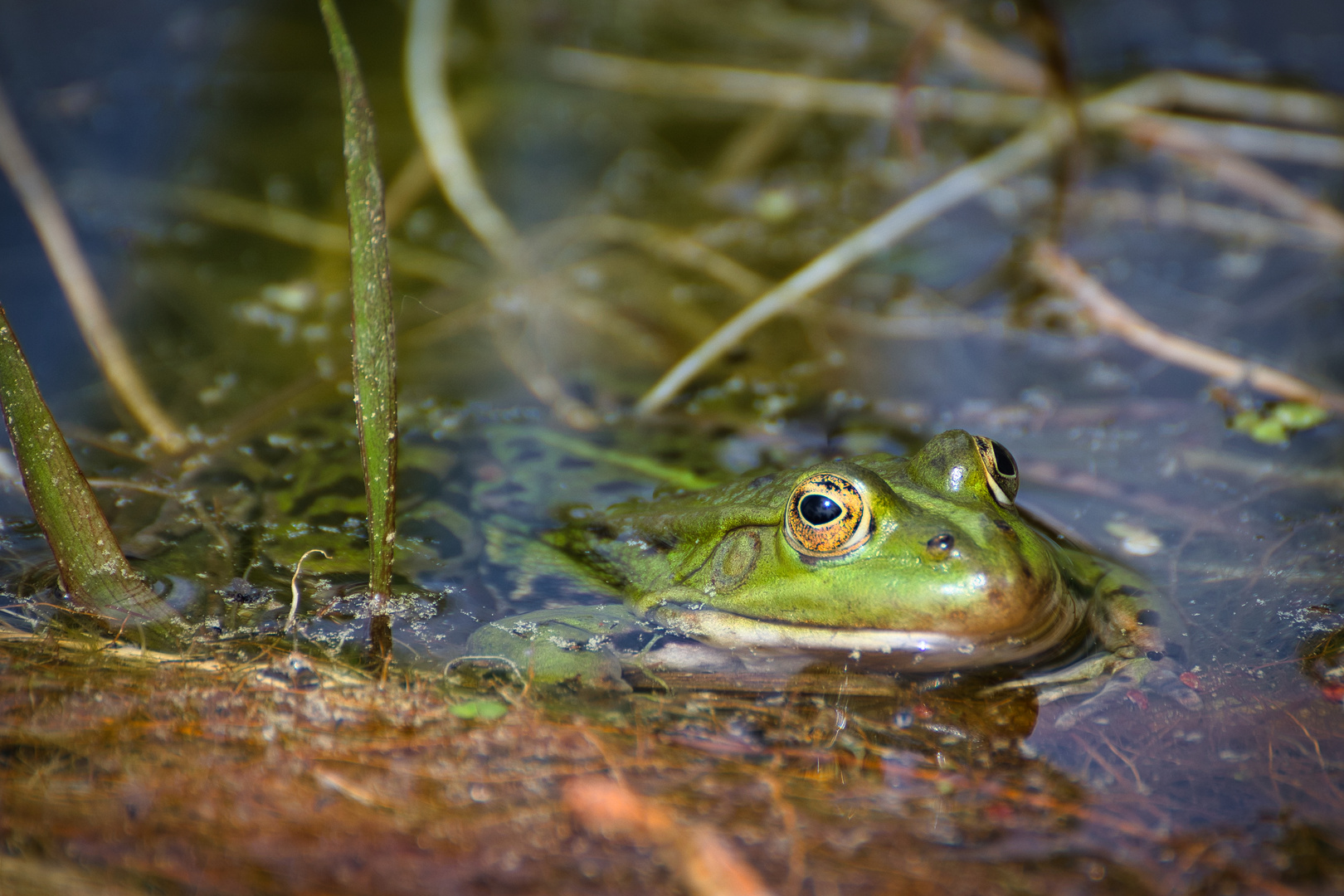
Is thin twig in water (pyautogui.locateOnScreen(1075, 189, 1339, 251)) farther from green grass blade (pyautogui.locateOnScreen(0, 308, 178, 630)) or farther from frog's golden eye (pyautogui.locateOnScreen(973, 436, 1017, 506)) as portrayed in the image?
green grass blade (pyautogui.locateOnScreen(0, 308, 178, 630))

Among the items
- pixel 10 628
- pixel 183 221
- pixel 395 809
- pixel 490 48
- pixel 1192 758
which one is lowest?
pixel 395 809

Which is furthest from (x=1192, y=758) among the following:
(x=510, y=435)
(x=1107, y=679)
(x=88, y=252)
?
(x=88, y=252)

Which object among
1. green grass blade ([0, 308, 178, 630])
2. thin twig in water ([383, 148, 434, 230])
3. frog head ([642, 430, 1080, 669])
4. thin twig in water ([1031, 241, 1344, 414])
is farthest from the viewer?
thin twig in water ([383, 148, 434, 230])

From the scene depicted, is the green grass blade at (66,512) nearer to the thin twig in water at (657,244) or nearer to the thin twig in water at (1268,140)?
the thin twig in water at (657,244)

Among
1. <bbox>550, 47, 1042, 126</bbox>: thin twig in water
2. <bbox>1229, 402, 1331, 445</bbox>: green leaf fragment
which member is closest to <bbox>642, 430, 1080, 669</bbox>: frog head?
<bbox>1229, 402, 1331, 445</bbox>: green leaf fragment

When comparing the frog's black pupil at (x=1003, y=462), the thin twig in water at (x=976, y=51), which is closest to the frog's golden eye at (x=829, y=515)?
the frog's black pupil at (x=1003, y=462)

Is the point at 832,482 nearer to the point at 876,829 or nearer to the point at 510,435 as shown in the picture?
the point at 876,829

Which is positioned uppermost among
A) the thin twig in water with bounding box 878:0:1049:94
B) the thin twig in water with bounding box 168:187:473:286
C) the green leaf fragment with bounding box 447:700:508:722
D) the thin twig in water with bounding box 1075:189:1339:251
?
the thin twig in water with bounding box 878:0:1049:94
